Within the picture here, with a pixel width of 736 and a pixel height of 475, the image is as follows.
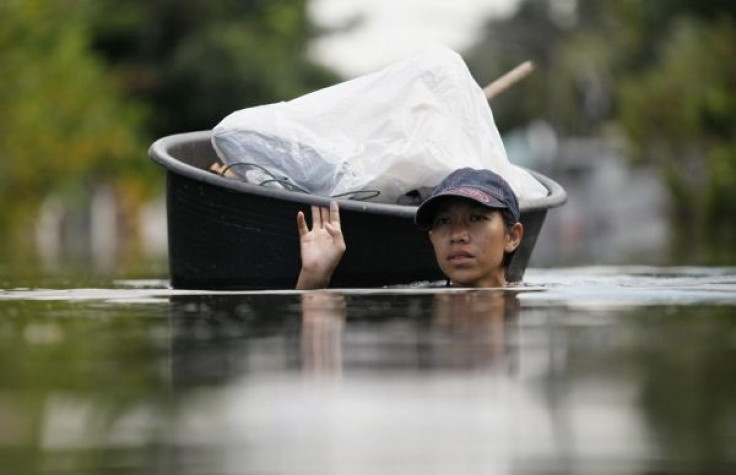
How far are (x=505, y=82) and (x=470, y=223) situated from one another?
3.72 metres

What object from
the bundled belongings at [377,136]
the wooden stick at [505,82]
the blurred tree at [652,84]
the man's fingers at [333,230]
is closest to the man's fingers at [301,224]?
the man's fingers at [333,230]

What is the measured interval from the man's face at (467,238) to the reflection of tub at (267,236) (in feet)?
1.51

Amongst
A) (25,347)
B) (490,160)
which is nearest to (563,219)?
(490,160)

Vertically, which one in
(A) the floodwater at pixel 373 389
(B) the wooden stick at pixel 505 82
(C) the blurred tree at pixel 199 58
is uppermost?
(C) the blurred tree at pixel 199 58

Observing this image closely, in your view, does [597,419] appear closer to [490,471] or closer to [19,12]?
[490,471]

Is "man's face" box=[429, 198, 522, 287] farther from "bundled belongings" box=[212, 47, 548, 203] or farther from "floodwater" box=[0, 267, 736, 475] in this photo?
"bundled belongings" box=[212, 47, 548, 203]

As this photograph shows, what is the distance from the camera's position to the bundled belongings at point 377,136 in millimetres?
9516

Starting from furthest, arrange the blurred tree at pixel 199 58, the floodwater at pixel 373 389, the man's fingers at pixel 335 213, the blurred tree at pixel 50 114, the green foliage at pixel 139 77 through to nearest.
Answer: the blurred tree at pixel 199 58 < the green foliage at pixel 139 77 < the blurred tree at pixel 50 114 < the man's fingers at pixel 335 213 < the floodwater at pixel 373 389

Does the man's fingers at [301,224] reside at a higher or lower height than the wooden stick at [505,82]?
lower

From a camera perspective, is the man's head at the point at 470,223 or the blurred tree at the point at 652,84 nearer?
the man's head at the point at 470,223

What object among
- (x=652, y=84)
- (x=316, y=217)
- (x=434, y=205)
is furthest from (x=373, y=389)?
(x=652, y=84)

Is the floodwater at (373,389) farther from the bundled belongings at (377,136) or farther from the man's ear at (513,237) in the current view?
the bundled belongings at (377,136)

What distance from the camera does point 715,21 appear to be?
37281 mm

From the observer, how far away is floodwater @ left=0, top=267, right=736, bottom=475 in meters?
3.56
